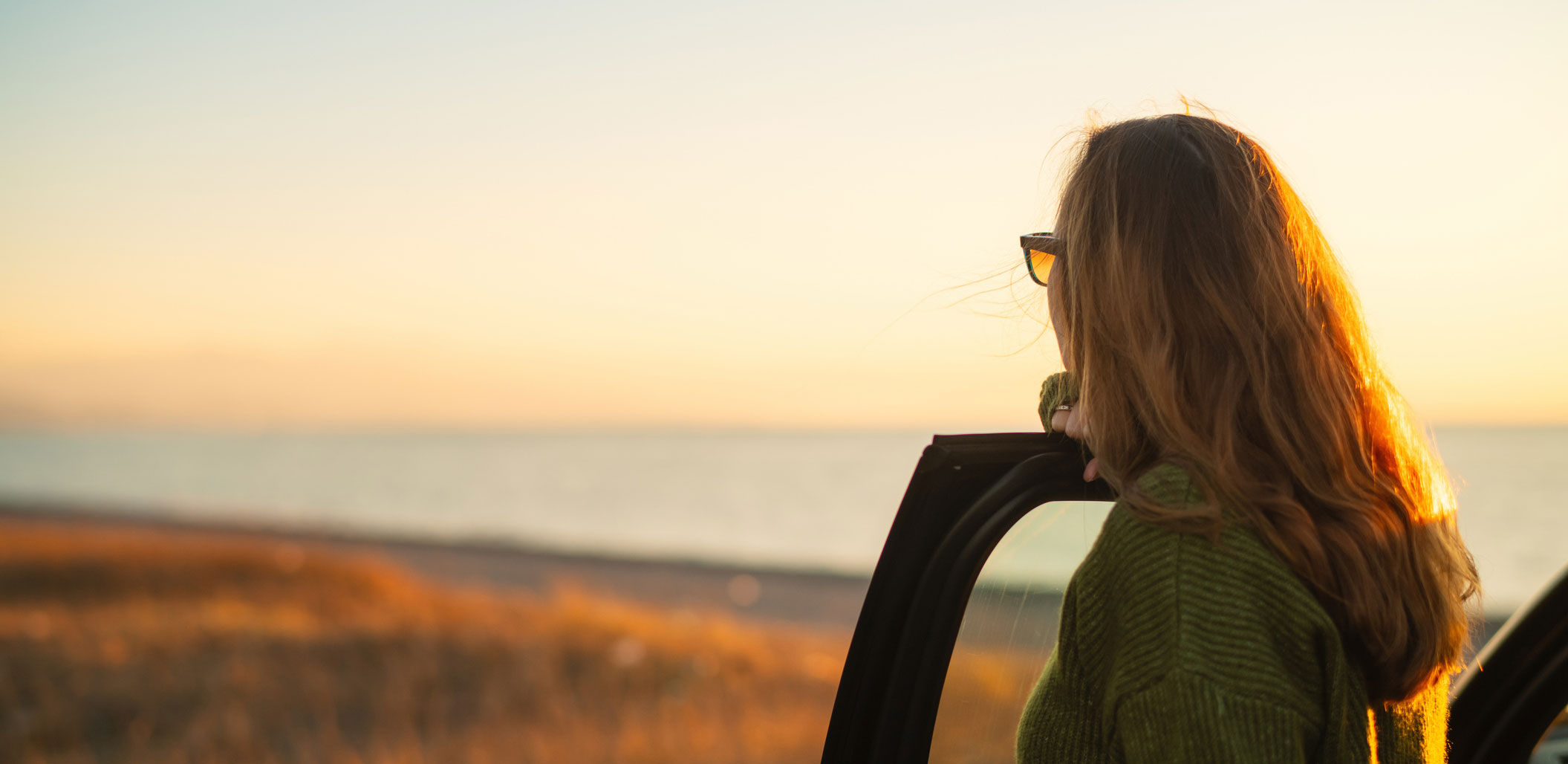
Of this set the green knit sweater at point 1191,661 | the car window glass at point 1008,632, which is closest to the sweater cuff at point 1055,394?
the car window glass at point 1008,632

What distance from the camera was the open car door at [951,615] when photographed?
1523 mm

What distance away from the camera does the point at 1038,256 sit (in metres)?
1.76

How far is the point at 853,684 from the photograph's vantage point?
1.56 m

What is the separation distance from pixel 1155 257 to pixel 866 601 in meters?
0.68

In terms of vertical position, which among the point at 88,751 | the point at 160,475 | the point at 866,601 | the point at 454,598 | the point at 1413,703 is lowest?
the point at 160,475

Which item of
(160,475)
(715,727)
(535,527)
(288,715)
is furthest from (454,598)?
(160,475)

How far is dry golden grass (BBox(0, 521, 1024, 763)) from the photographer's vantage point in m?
7.24

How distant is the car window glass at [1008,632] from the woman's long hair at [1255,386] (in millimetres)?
288

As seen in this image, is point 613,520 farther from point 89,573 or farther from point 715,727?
point 715,727

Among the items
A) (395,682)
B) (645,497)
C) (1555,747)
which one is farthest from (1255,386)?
(645,497)

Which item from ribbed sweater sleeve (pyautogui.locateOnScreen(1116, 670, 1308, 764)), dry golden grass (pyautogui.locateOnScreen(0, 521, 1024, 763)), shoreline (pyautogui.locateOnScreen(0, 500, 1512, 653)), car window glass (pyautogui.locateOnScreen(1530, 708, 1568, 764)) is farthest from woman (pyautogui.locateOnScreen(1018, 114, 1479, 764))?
shoreline (pyautogui.locateOnScreen(0, 500, 1512, 653))

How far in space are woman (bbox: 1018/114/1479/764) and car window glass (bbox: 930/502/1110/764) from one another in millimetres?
213

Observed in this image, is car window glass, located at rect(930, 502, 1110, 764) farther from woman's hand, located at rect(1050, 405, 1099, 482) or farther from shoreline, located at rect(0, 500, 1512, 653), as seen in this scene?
shoreline, located at rect(0, 500, 1512, 653)

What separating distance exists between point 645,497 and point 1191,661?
162ft
